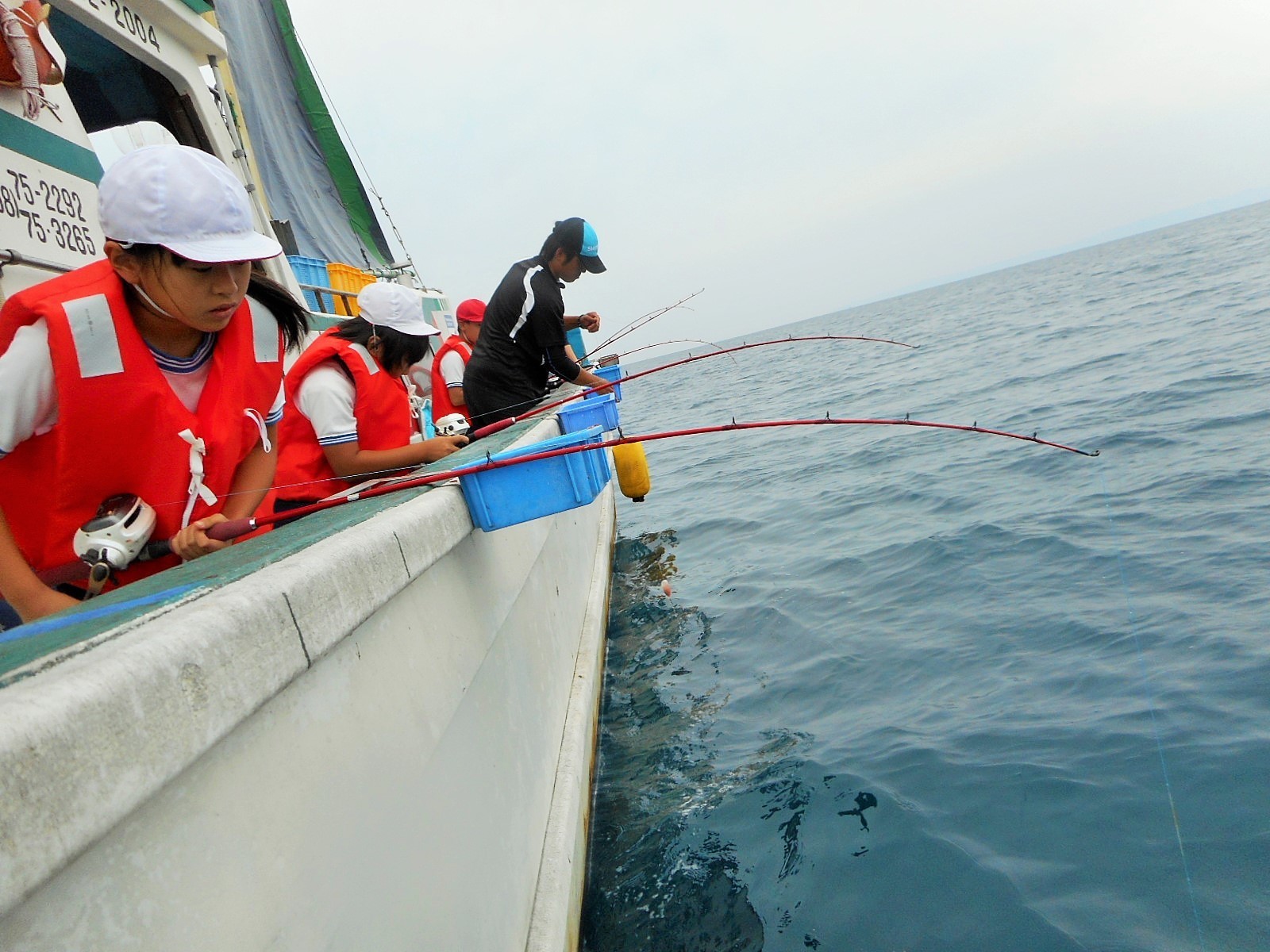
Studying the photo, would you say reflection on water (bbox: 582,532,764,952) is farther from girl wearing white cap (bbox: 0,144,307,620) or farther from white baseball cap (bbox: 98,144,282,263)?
white baseball cap (bbox: 98,144,282,263)

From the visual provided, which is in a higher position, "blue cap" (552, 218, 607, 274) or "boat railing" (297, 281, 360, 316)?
"boat railing" (297, 281, 360, 316)

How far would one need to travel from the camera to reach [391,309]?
3.10m

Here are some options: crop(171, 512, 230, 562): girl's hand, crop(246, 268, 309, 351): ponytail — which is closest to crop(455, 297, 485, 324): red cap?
crop(246, 268, 309, 351): ponytail

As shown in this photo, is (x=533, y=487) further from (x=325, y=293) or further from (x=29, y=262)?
(x=325, y=293)

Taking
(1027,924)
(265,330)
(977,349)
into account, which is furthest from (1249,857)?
(977,349)

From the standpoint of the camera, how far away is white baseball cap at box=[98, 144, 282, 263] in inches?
66.4

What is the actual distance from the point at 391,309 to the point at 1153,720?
3.27 metres

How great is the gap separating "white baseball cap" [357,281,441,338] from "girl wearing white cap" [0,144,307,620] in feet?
3.22

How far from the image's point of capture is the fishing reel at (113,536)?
1.80 metres

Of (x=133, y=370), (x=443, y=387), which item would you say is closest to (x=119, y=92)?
(x=443, y=387)

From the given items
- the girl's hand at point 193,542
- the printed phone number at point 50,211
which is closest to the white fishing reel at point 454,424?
the printed phone number at point 50,211

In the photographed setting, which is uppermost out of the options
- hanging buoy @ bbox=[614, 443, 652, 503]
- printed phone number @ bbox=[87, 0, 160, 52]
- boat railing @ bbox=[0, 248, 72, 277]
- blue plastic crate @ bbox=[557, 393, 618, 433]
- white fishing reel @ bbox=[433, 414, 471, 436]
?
printed phone number @ bbox=[87, 0, 160, 52]

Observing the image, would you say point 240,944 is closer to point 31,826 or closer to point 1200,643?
point 31,826

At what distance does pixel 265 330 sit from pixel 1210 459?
614 centimetres
